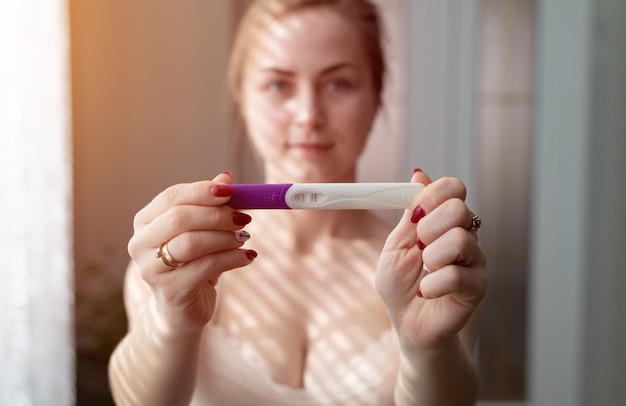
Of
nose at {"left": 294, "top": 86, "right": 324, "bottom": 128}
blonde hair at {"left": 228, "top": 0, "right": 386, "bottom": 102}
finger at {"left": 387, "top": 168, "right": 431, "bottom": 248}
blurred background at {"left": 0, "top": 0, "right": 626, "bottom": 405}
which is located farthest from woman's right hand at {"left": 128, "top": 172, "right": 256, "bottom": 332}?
blurred background at {"left": 0, "top": 0, "right": 626, "bottom": 405}

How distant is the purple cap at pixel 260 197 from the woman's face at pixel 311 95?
0.29m

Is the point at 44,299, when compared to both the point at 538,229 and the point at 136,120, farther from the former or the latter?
the point at 538,229

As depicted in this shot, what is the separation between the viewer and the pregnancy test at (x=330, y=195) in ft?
1.58

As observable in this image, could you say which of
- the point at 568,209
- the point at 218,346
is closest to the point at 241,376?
the point at 218,346

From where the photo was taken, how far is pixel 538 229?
150 cm

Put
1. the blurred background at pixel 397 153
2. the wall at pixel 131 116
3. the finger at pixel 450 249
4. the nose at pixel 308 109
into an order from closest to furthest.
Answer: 1. the finger at pixel 450 249
2. the nose at pixel 308 109
3. the blurred background at pixel 397 153
4. the wall at pixel 131 116

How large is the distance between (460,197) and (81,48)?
1.58m

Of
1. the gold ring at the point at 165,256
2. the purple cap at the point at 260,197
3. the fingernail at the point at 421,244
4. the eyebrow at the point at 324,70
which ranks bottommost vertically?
the gold ring at the point at 165,256

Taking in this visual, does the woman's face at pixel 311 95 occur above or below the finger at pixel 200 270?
above

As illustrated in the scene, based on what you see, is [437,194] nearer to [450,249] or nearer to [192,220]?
[450,249]

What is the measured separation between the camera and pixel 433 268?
477mm

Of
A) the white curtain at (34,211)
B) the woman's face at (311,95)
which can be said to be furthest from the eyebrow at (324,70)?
the white curtain at (34,211)

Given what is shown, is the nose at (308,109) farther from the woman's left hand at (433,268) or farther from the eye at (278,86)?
the woman's left hand at (433,268)

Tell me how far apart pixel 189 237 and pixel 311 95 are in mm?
341
